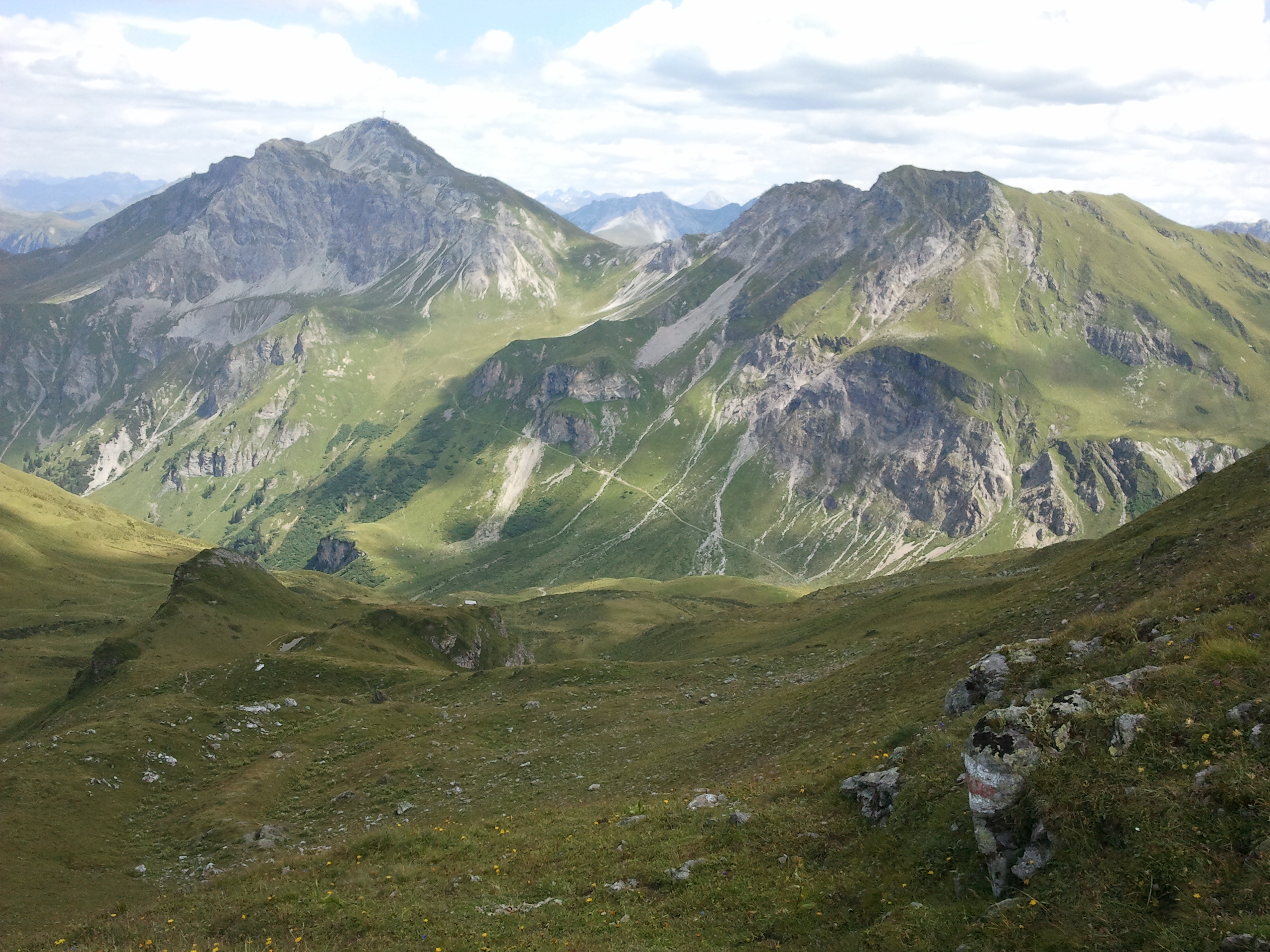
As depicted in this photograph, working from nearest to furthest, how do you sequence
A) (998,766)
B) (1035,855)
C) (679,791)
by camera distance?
1. (1035,855)
2. (998,766)
3. (679,791)

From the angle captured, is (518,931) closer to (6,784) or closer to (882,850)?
(882,850)

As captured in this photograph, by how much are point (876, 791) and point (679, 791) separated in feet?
40.1

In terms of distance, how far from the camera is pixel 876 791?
24.5 m

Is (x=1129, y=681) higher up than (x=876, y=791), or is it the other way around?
(x=1129, y=681)

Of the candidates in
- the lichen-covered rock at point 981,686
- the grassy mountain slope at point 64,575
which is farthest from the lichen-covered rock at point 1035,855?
the grassy mountain slope at point 64,575

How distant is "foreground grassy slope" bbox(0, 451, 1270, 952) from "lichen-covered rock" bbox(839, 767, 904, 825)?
393 millimetres

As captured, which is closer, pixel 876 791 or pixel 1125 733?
pixel 1125 733

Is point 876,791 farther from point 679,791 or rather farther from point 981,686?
point 679,791

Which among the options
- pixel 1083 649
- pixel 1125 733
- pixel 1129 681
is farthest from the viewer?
pixel 1083 649

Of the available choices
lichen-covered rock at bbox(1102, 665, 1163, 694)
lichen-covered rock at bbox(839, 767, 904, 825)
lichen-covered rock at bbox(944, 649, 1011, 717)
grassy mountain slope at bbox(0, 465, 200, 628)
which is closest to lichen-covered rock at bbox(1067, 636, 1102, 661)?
lichen-covered rock at bbox(944, 649, 1011, 717)

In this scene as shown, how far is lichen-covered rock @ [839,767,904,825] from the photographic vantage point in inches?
933

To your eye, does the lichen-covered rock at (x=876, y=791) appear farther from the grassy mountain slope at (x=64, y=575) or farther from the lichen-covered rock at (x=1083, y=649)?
the grassy mountain slope at (x=64, y=575)

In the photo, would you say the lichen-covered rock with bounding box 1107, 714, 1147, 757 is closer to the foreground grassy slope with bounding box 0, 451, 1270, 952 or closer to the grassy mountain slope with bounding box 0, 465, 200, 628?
the foreground grassy slope with bounding box 0, 451, 1270, 952

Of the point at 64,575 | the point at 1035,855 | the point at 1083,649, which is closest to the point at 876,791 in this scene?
the point at 1035,855
